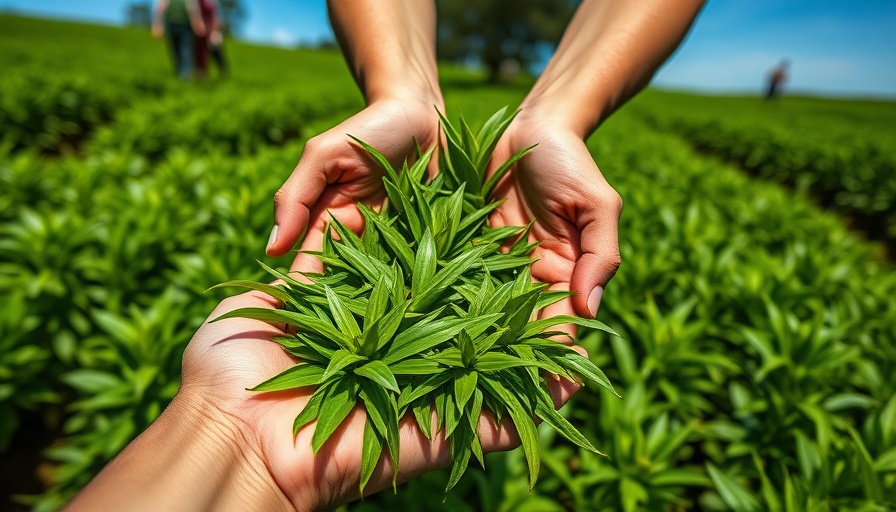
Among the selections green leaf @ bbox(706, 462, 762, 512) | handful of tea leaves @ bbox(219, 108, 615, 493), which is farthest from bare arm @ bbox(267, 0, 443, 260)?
green leaf @ bbox(706, 462, 762, 512)

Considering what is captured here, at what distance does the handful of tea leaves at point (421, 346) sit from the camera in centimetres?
113

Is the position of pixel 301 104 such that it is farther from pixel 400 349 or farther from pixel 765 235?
pixel 400 349

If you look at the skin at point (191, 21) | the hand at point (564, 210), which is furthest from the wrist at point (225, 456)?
the skin at point (191, 21)

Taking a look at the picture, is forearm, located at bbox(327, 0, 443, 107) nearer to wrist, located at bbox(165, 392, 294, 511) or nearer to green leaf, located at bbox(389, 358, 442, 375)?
green leaf, located at bbox(389, 358, 442, 375)

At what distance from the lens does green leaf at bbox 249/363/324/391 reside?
1.11 meters

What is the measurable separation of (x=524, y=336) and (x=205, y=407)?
2.75 feet

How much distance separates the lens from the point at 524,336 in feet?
4.18

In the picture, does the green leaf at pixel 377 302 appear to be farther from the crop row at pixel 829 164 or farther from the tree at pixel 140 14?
the tree at pixel 140 14

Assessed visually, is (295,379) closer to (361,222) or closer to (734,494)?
(361,222)

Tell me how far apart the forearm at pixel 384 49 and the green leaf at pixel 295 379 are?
1.20 meters

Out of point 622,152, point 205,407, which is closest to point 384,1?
point 205,407

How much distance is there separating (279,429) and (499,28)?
49.6 m

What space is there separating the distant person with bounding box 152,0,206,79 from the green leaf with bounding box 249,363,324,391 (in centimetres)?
1274

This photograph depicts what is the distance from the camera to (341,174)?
5.57ft
